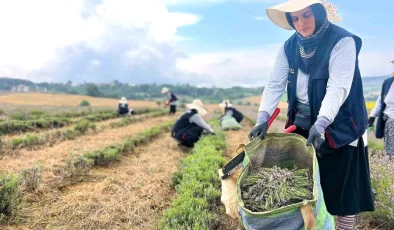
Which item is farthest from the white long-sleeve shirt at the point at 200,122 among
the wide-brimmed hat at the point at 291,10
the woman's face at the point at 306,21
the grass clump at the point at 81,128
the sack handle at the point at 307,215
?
the sack handle at the point at 307,215

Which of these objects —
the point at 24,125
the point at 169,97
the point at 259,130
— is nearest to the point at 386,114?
the point at 259,130

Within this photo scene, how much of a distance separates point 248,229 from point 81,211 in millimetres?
2484

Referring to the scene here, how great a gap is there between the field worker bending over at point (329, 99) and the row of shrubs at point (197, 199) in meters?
1.16

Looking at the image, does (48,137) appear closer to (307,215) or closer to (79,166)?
(79,166)

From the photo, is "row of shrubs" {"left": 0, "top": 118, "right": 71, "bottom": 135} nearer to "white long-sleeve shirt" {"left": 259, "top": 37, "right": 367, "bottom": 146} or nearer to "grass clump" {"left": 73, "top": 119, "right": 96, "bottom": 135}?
"grass clump" {"left": 73, "top": 119, "right": 96, "bottom": 135}

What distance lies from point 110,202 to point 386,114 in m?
4.11

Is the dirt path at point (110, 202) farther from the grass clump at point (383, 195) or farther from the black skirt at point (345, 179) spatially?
the grass clump at point (383, 195)

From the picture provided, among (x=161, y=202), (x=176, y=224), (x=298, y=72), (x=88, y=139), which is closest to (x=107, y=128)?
(x=88, y=139)

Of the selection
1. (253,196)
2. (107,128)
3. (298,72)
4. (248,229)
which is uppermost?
(298,72)

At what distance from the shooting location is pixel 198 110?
27.4 ft

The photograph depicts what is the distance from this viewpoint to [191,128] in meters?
8.20

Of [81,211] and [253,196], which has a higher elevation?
[253,196]

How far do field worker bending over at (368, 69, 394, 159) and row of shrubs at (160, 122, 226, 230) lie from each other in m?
2.44

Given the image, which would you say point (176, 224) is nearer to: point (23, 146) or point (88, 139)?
point (23, 146)
